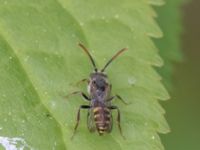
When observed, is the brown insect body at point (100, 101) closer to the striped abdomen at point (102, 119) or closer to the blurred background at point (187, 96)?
the striped abdomen at point (102, 119)

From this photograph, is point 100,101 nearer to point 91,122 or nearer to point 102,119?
point 102,119

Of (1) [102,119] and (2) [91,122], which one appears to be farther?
(1) [102,119]

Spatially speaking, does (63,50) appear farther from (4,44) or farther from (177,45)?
(177,45)

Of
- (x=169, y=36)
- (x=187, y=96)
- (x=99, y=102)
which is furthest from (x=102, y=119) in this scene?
(x=187, y=96)

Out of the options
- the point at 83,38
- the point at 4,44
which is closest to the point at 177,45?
the point at 83,38

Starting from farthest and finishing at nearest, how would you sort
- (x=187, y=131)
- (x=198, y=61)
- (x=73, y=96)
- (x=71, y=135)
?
(x=198, y=61) < (x=187, y=131) < (x=73, y=96) < (x=71, y=135)

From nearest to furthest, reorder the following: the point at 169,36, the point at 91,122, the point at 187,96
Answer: the point at 91,122 → the point at 169,36 → the point at 187,96
